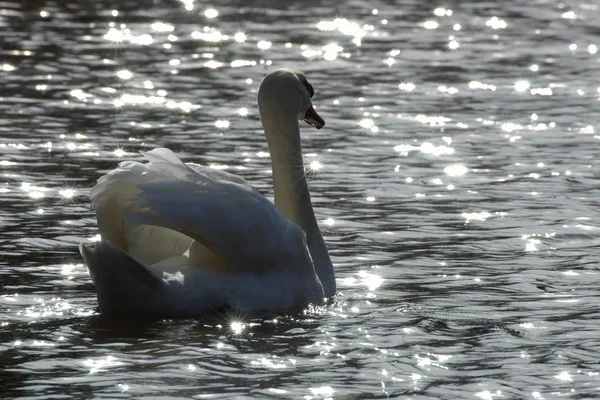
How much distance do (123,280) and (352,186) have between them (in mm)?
5992

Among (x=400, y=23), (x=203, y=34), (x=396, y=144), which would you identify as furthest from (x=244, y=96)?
(x=400, y=23)

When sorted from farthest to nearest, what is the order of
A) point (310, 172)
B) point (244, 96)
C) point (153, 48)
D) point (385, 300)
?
1. point (153, 48)
2. point (244, 96)
3. point (310, 172)
4. point (385, 300)

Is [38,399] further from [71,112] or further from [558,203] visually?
[71,112]

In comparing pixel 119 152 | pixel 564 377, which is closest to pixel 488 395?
pixel 564 377

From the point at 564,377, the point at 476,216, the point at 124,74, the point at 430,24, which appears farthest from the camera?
the point at 430,24

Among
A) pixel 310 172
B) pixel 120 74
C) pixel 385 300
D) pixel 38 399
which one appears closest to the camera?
pixel 38 399

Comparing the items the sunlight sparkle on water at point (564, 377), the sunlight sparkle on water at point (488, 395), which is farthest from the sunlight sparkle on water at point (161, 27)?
the sunlight sparkle on water at point (488, 395)

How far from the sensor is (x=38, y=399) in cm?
810

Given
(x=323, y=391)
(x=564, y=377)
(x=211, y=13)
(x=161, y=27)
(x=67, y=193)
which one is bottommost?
(x=564, y=377)

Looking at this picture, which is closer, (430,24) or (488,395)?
(488,395)

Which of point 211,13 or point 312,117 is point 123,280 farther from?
point 211,13

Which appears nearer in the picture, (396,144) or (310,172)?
(310,172)

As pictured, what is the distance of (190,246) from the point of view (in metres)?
Result: 10.3

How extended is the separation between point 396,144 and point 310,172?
6.58 ft
